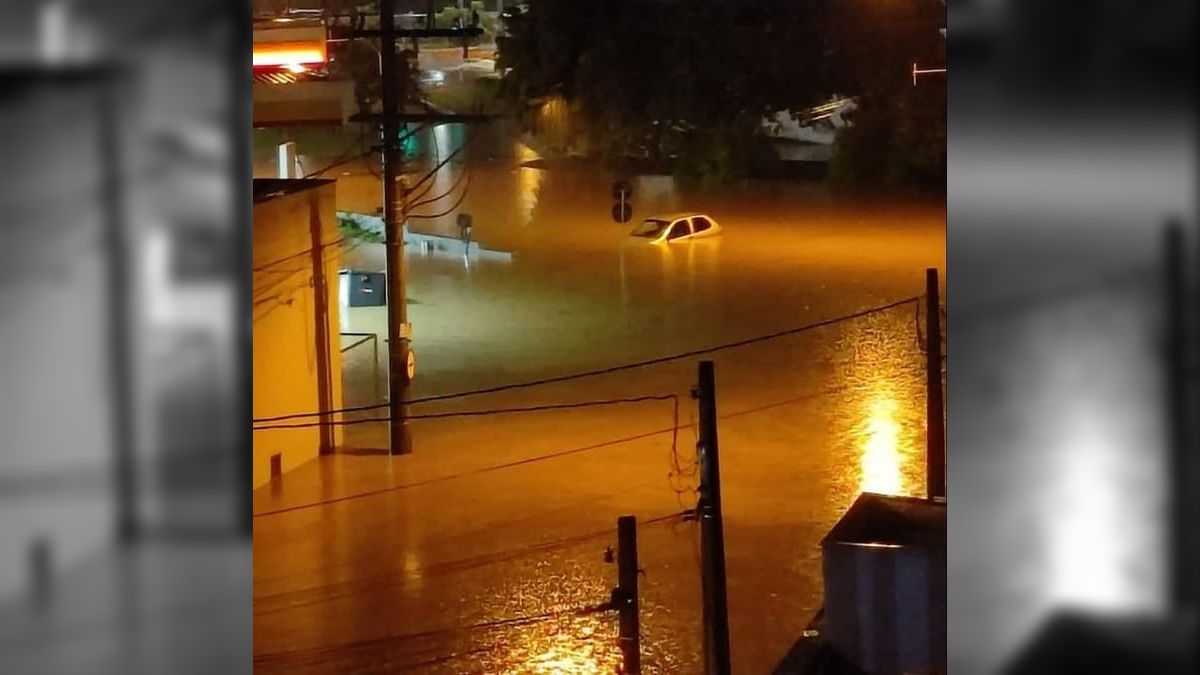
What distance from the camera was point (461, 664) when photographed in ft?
14.8

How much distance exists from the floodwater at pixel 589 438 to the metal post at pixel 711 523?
0.71m

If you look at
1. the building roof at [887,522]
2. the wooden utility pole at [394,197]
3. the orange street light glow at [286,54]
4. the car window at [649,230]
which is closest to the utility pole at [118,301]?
the building roof at [887,522]

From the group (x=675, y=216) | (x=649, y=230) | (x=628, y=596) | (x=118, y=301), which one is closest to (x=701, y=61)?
(x=628, y=596)

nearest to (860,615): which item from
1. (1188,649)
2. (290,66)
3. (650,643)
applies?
(650,643)

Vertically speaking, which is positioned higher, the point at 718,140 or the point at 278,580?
the point at 718,140

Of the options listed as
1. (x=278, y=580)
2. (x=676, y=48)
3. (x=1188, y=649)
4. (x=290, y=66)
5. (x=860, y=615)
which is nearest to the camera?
(x=1188, y=649)

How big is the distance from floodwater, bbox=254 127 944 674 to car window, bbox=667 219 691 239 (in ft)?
0.81

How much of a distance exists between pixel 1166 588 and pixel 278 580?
492 centimetres

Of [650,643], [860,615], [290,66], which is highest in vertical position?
[290,66]

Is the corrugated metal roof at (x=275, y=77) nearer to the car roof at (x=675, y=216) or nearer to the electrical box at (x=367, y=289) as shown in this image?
the electrical box at (x=367, y=289)

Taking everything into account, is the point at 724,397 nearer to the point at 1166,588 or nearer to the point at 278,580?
the point at 278,580

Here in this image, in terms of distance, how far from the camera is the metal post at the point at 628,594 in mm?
3773

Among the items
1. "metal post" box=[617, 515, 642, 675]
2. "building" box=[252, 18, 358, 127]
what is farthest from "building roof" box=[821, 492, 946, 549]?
"building" box=[252, 18, 358, 127]

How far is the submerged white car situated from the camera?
866 cm
